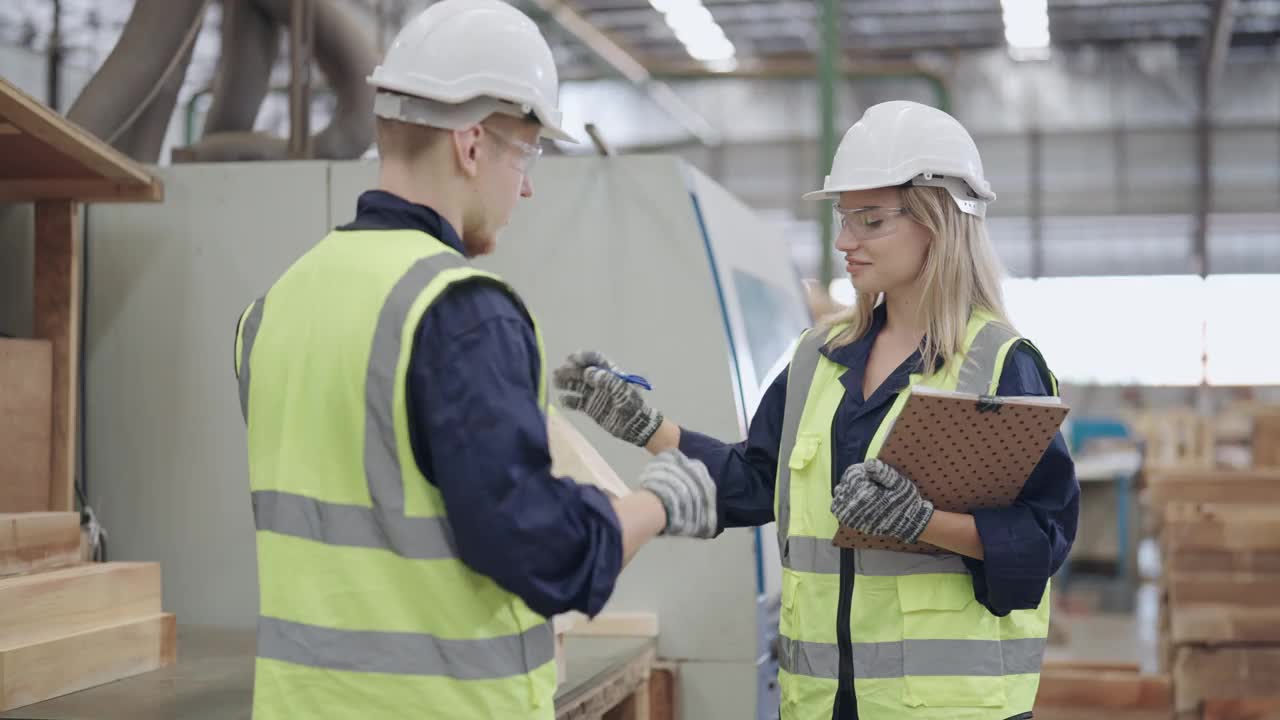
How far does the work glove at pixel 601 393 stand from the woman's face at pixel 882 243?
1.40ft

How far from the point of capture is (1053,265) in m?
17.1

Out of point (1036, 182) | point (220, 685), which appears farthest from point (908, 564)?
point (1036, 182)

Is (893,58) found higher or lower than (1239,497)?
higher

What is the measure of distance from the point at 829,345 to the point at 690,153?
1520 cm

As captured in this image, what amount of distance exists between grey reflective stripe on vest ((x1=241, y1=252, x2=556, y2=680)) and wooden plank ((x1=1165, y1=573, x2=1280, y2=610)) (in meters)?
3.75

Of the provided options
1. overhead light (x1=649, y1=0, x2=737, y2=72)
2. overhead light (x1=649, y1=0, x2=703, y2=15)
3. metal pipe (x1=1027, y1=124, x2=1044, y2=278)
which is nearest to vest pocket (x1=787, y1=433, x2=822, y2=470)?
overhead light (x1=649, y1=0, x2=737, y2=72)

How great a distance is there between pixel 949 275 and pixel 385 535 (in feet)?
3.64

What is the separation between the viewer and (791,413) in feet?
7.49

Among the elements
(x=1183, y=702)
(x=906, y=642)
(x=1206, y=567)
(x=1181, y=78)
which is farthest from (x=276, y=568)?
(x=1181, y=78)

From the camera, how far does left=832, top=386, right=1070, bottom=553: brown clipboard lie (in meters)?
1.92

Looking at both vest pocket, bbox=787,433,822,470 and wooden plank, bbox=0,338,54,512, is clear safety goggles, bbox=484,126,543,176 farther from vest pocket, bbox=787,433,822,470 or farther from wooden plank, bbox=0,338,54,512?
wooden plank, bbox=0,338,54,512

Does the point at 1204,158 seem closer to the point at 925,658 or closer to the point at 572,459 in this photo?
the point at 925,658

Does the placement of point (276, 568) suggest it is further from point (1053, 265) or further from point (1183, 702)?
point (1053, 265)

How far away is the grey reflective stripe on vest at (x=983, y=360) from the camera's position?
211 cm
